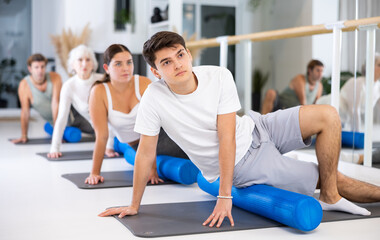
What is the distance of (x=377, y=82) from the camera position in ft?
10.6

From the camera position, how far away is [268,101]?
17.1ft

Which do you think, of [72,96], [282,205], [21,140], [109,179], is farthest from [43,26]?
[282,205]

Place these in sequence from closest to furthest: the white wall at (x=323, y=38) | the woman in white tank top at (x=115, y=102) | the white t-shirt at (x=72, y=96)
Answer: the woman in white tank top at (x=115, y=102) < the white t-shirt at (x=72, y=96) < the white wall at (x=323, y=38)

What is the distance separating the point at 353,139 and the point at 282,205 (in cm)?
150

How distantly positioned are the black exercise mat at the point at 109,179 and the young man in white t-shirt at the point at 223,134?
2.37 ft

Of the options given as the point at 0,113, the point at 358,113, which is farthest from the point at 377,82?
the point at 0,113

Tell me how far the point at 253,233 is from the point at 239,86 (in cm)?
326

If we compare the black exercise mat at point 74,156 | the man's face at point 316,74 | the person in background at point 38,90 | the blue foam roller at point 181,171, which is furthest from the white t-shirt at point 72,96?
the man's face at point 316,74

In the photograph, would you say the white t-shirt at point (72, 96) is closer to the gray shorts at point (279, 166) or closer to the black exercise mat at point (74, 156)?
the black exercise mat at point (74, 156)

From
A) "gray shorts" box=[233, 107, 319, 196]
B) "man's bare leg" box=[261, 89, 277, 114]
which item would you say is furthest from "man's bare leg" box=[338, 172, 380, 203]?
"man's bare leg" box=[261, 89, 277, 114]

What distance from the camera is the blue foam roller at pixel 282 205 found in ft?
6.50

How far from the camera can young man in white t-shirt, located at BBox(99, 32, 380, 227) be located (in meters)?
2.09

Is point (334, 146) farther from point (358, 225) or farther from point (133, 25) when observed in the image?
point (133, 25)

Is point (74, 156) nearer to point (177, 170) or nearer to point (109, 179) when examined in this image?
point (109, 179)
